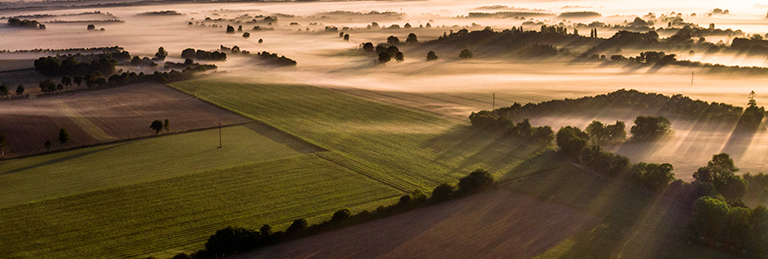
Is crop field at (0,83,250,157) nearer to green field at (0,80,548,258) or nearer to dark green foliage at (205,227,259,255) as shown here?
green field at (0,80,548,258)

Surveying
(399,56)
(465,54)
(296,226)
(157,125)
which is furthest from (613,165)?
(465,54)

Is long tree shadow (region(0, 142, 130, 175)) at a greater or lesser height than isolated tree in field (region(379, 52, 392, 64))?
lesser

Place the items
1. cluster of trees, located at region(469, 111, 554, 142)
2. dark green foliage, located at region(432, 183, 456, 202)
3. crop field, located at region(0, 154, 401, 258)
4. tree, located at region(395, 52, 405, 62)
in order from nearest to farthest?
crop field, located at region(0, 154, 401, 258) < dark green foliage, located at region(432, 183, 456, 202) < cluster of trees, located at region(469, 111, 554, 142) < tree, located at region(395, 52, 405, 62)

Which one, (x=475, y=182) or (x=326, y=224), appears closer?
(x=326, y=224)

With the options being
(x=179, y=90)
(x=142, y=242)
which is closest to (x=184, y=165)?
(x=142, y=242)

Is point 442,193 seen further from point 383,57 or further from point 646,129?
point 383,57

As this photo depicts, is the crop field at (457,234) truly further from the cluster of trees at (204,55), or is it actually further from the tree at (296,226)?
the cluster of trees at (204,55)

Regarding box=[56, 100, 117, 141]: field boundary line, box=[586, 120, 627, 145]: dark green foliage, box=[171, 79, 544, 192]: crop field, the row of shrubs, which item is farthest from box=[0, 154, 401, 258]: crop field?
box=[586, 120, 627, 145]: dark green foliage
